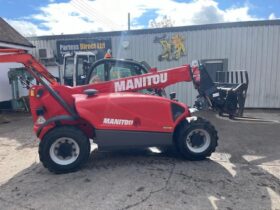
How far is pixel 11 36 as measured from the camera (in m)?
14.3

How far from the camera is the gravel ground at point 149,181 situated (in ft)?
12.0

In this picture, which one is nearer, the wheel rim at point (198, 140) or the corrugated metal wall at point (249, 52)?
the wheel rim at point (198, 140)

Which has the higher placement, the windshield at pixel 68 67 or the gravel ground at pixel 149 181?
the windshield at pixel 68 67

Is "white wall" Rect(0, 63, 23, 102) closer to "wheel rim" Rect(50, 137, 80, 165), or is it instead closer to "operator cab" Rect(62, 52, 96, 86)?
"operator cab" Rect(62, 52, 96, 86)

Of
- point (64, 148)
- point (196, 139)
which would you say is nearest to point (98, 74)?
point (64, 148)

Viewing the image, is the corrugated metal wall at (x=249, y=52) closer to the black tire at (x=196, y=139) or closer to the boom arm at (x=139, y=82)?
the boom arm at (x=139, y=82)

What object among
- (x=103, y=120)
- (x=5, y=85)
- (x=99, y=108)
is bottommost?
(x=103, y=120)

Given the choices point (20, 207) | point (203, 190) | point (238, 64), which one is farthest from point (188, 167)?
point (238, 64)

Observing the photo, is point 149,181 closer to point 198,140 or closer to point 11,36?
point 198,140

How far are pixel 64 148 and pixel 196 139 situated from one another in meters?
2.45

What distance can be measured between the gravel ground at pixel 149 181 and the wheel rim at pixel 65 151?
0.89 feet

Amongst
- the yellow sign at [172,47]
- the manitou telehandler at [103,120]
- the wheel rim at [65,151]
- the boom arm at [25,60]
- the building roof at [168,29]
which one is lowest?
the wheel rim at [65,151]

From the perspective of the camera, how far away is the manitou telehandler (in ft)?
15.4

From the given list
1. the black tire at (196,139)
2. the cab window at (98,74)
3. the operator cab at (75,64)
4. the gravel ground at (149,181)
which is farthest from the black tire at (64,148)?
the operator cab at (75,64)
